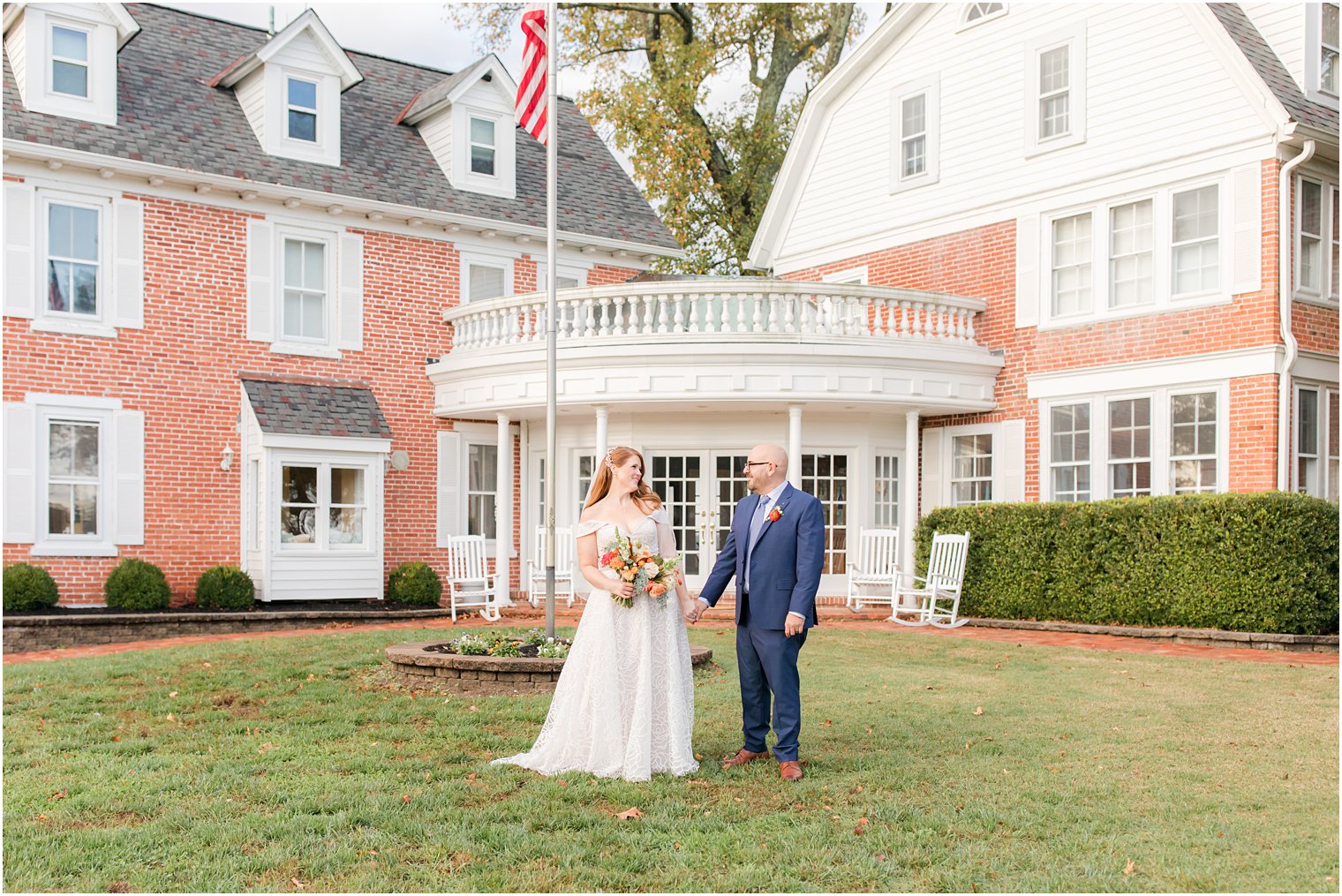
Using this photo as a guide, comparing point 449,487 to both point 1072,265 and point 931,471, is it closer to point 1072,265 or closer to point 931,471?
point 931,471

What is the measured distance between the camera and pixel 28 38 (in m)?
16.4

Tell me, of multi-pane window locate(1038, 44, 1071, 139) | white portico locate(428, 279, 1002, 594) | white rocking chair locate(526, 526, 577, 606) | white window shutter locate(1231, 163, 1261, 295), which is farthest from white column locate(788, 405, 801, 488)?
white window shutter locate(1231, 163, 1261, 295)

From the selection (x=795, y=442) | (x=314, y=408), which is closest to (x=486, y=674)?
(x=795, y=442)

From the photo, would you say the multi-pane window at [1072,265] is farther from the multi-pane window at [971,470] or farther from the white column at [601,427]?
the white column at [601,427]

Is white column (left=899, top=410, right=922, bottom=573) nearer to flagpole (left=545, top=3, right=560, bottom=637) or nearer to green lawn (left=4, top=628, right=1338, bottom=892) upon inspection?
green lawn (left=4, top=628, right=1338, bottom=892)

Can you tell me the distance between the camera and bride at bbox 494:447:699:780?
6.86 meters

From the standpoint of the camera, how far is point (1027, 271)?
57.4 ft

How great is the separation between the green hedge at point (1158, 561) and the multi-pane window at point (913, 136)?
5.72 meters

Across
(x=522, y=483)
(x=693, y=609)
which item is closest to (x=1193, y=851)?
(x=693, y=609)

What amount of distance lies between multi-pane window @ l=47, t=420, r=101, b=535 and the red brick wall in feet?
1.50

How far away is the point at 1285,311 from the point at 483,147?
12320 mm

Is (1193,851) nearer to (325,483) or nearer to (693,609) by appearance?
(693,609)

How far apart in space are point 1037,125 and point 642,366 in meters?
6.44

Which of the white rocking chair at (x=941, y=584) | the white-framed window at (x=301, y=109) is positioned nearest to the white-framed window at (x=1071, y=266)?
the white rocking chair at (x=941, y=584)
